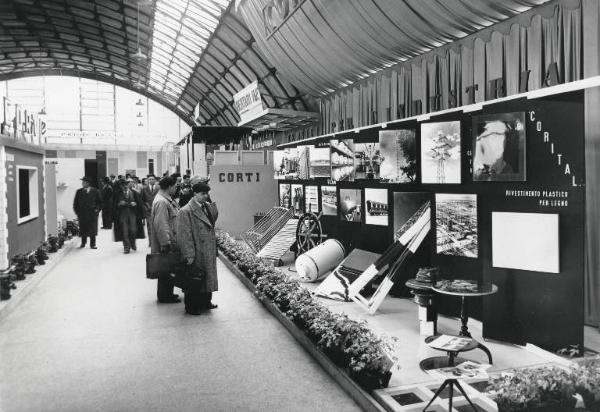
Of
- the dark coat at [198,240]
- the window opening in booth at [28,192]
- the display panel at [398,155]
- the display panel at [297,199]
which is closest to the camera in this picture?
the dark coat at [198,240]

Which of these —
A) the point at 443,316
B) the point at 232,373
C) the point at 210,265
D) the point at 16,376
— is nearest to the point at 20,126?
the point at 210,265

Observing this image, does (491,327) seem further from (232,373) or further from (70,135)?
(70,135)

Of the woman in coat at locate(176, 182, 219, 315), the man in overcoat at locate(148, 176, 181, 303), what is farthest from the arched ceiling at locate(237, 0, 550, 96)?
the man in overcoat at locate(148, 176, 181, 303)

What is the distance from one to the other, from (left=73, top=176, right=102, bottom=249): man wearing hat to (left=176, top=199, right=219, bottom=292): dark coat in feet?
23.2

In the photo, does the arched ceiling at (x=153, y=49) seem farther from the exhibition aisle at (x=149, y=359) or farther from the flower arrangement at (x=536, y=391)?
the flower arrangement at (x=536, y=391)

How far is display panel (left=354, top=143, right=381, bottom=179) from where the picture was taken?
29.1 ft

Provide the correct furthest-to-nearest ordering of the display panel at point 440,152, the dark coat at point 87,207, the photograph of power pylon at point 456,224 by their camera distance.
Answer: the dark coat at point 87,207
the display panel at point 440,152
the photograph of power pylon at point 456,224

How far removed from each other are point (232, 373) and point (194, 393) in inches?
21.3

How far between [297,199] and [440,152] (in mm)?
6106

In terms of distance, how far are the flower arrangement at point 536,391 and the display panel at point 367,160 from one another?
17.9 feet

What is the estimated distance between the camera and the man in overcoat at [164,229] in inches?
303

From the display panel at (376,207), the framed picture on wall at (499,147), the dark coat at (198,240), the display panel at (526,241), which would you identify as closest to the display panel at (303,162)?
the display panel at (376,207)

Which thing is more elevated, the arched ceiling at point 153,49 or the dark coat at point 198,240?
the arched ceiling at point 153,49

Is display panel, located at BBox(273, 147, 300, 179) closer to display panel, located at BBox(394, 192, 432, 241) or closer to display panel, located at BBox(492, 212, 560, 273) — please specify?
display panel, located at BBox(394, 192, 432, 241)
